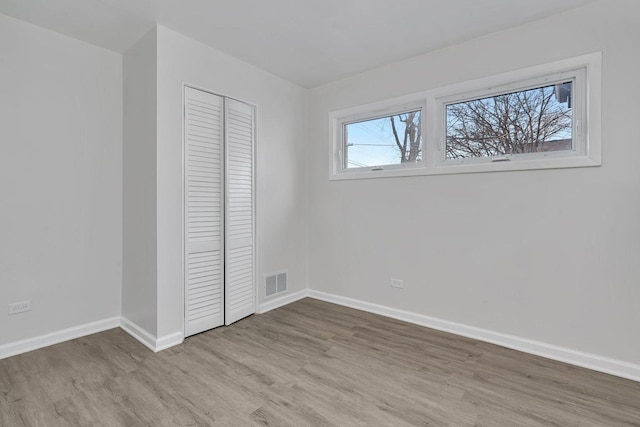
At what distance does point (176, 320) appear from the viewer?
8.70 ft

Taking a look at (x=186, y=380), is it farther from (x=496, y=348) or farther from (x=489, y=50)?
(x=489, y=50)

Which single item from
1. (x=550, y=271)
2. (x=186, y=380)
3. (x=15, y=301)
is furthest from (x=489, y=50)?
(x=15, y=301)

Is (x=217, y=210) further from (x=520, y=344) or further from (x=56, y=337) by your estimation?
(x=520, y=344)

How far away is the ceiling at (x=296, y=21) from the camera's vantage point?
2262mm

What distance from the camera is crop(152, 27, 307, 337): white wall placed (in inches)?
101

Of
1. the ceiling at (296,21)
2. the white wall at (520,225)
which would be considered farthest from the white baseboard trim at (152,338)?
the ceiling at (296,21)

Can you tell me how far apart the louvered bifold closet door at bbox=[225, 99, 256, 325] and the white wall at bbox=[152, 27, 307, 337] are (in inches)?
4.3

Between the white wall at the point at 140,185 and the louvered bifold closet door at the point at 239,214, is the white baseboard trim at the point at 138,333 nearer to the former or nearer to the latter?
the white wall at the point at 140,185

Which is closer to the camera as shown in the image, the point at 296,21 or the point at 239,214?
the point at 296,21

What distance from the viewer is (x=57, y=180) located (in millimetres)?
2645

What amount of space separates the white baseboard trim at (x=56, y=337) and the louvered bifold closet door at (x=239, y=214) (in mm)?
1087

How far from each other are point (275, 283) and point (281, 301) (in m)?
0.24

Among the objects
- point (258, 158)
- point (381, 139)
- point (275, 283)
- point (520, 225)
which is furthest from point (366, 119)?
point (275, 283)

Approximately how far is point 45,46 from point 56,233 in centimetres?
152
